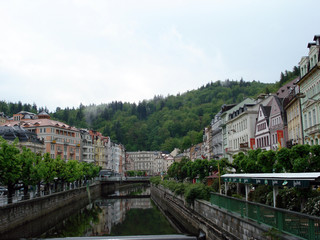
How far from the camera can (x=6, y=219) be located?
31.3 m

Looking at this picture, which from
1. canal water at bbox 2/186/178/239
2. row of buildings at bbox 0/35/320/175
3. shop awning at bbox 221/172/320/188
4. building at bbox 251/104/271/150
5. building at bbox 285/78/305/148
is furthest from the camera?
building at bbox 251/104/271/150

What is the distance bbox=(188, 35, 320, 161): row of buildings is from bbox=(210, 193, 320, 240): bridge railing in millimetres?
20499

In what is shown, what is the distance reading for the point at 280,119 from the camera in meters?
54.4

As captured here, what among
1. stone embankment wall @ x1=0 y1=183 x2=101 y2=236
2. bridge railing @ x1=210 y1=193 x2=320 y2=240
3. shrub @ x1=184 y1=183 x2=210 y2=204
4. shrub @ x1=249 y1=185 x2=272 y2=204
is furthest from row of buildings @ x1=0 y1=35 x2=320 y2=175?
stone embankment wall @ x1=0 y1=183 x2=101 y2=236

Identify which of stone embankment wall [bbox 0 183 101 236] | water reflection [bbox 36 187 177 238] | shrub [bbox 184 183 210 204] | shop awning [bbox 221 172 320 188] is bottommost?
water reflection [bbox 36 187 177 238]

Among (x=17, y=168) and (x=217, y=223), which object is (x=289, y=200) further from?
(x=17, y=168)

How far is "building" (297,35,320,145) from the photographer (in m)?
38.2

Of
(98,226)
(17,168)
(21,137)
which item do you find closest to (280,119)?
(98,226)

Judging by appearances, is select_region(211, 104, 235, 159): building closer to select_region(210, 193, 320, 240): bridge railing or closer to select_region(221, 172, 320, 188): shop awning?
select_region(221, 172, 320, 188): shop awning

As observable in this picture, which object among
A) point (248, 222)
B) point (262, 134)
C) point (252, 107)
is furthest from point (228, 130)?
point (248, 222)

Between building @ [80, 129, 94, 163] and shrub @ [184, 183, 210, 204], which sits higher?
building @ [80, 129, 94, 163]

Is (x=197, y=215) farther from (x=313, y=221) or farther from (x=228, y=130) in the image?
(x=228, y=130)

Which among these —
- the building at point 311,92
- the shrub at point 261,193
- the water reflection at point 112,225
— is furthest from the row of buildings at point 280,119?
the water reflection at point 112,225

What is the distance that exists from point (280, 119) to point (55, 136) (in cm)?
7077
